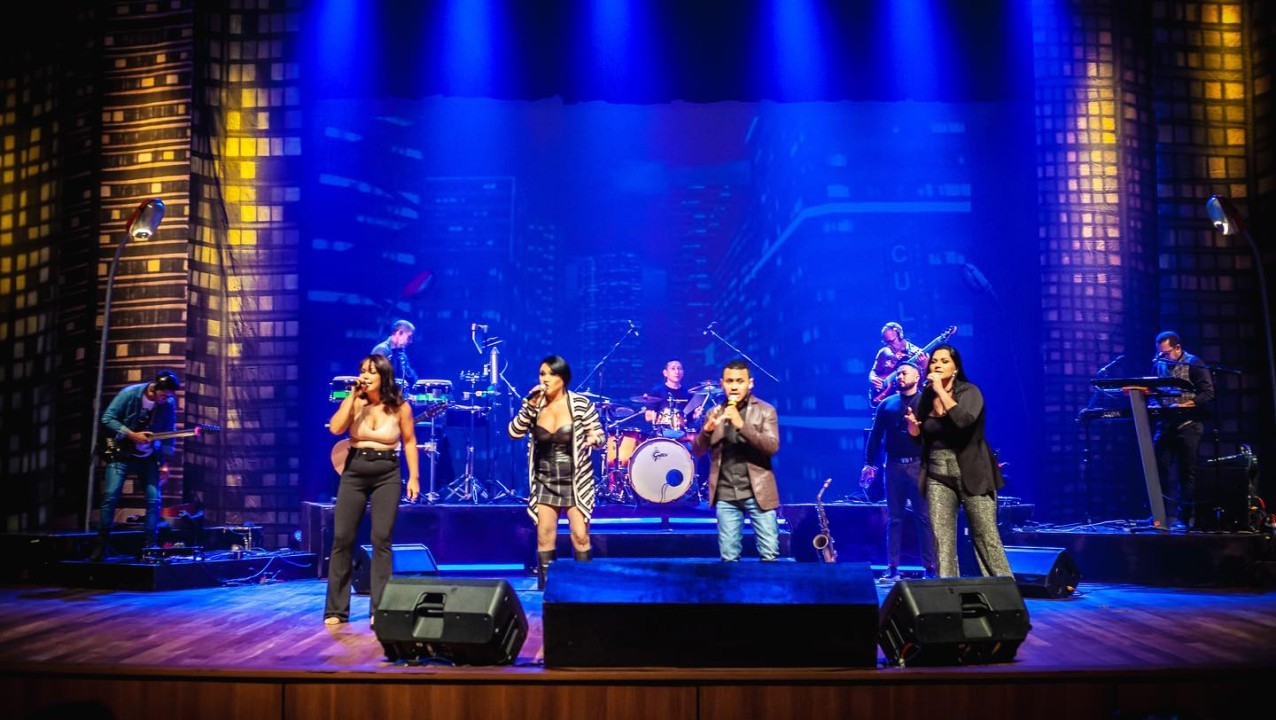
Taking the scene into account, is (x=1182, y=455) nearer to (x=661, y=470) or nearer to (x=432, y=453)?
(x=661, y=470)

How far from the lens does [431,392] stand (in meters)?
11.0

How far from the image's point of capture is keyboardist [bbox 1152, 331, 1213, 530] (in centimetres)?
938

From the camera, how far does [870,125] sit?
43.2 ft

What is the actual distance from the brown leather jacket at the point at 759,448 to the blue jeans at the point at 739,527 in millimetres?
65

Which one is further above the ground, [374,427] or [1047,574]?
Result: [374,427]

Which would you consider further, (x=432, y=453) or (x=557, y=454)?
(x=432, y=453)

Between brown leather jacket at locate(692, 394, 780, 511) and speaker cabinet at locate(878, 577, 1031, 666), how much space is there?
144 cm

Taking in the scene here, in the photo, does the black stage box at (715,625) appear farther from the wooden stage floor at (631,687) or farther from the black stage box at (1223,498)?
the black stage box at (1223,498)

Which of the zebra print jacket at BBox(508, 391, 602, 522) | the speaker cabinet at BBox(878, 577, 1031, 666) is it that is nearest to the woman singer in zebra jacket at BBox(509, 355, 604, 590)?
the zebra print jacket at BBox(508, 391, 602, 522)

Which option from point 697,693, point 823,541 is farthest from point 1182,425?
point 697,693

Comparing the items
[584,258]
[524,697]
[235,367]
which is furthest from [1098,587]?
[235,367]

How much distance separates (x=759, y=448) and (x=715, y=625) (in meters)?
1.84

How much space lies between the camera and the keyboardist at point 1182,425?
9383 millimetres

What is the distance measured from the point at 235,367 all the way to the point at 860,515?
22.8ft
